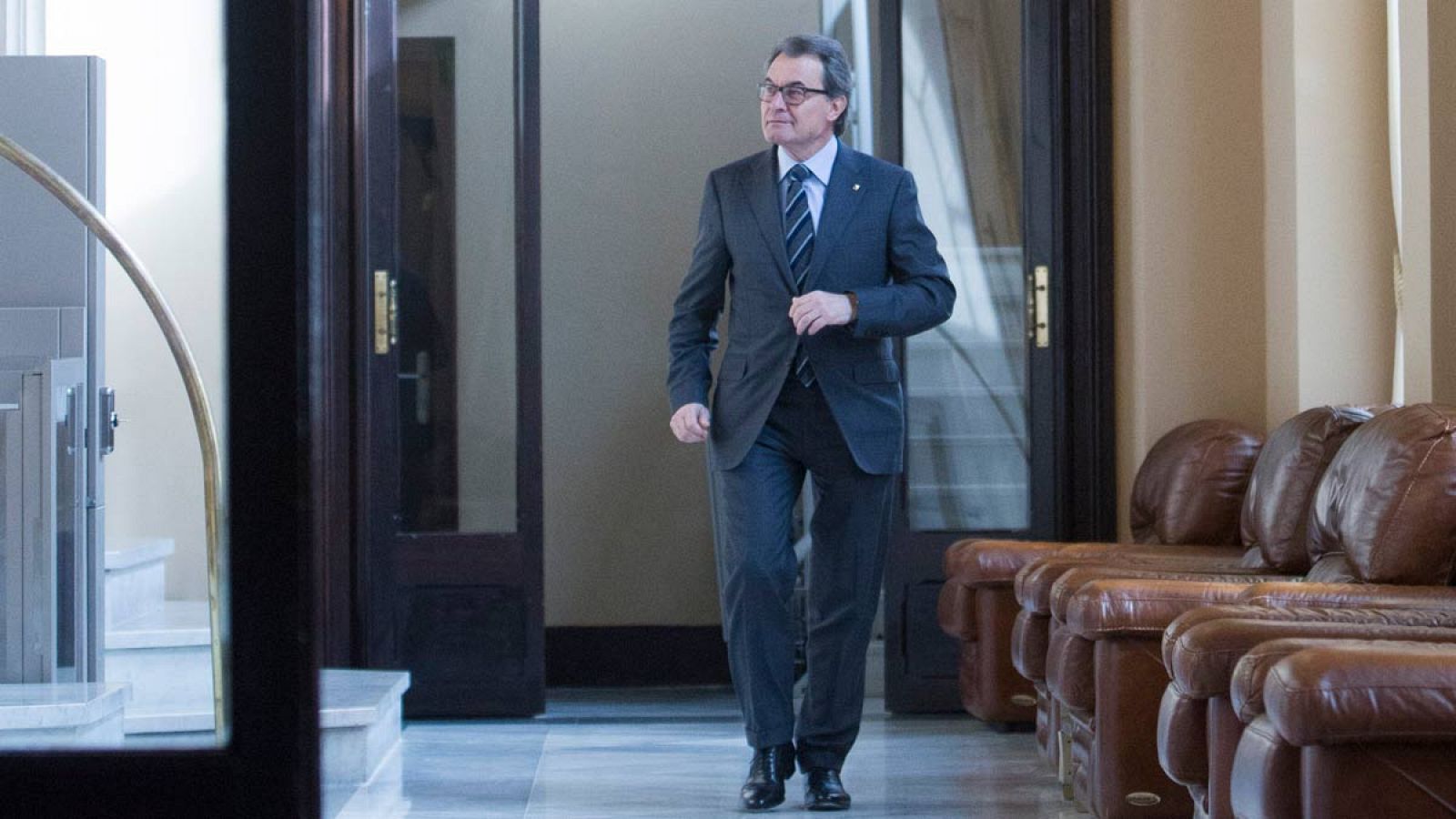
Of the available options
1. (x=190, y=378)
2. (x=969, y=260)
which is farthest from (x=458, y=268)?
(x=190, y=378)

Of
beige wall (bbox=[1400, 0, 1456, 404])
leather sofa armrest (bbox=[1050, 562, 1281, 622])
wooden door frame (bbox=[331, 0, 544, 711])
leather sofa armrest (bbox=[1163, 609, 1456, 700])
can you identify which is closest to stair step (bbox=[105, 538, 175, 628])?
leather sofa armrest (bbox=[1163, 609, 1456, 700])

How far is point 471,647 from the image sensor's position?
5082mm

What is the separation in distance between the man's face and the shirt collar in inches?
1.4

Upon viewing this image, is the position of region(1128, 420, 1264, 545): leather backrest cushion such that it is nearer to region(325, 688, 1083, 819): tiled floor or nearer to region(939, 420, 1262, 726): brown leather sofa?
region(939, 420, 1262, 726): brown leather sofa

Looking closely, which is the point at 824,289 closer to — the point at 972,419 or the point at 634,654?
the point at 972,419

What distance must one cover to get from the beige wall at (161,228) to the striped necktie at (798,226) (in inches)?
79.5

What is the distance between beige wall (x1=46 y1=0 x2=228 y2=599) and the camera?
99 centimetres

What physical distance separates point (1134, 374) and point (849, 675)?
5.85ft

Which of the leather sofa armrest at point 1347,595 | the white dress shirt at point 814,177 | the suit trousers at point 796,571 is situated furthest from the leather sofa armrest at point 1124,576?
the white dress shirt at point 814,177

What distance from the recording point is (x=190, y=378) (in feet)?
3.74

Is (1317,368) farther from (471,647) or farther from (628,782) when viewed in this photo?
(471,647)

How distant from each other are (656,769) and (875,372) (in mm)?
1238

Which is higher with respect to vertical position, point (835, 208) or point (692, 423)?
point (835, 208)

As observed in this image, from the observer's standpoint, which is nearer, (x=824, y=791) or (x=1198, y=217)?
(x=824, y=791)
